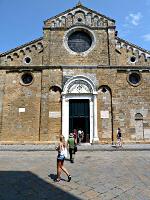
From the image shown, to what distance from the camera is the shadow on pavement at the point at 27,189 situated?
7.27 m

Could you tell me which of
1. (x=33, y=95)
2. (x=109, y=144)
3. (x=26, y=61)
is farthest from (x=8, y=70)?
(x=109, y=144)

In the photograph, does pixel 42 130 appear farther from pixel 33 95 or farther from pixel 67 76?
pixel 67 76

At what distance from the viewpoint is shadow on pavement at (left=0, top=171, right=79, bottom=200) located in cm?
727

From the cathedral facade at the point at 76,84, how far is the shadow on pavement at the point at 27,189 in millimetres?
11459

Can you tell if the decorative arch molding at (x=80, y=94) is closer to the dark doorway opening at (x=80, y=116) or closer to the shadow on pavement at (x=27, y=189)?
the dark doorway opening at (x=80, y=116)

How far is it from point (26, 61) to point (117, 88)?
8181 mm

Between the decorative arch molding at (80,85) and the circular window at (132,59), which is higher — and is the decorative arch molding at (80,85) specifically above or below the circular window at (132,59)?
below

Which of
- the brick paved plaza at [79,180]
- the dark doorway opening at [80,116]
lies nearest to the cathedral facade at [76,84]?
the dark doorway opening at [80,116]

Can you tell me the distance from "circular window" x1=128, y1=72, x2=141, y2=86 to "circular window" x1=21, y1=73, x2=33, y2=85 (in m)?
8.47

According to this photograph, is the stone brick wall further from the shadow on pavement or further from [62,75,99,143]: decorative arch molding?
the shadow on pavement

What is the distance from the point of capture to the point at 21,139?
2133cm

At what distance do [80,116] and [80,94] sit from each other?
183cm

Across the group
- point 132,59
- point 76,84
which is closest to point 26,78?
point 76,84

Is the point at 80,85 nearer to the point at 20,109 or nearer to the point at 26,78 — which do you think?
the point at 26,78
